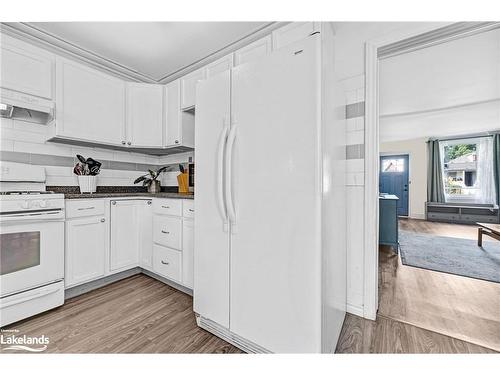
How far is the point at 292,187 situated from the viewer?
1141mm

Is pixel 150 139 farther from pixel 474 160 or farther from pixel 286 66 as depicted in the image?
pixel 474 160

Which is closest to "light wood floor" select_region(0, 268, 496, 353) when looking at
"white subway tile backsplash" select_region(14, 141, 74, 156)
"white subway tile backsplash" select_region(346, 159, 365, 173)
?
"white subway tile backsplash" select_region(346, 159, 365, 173)

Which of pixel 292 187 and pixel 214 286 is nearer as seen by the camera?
pixel 292 187

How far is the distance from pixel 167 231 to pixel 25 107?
154cm

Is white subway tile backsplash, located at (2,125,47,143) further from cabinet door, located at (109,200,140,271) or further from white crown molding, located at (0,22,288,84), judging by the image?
cabinet door, located at (109,200,140,271)

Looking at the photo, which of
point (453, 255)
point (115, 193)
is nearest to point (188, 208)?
point (115, 193)

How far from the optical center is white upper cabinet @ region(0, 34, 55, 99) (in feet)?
6.01

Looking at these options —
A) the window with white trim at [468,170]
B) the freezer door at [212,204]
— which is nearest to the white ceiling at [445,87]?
the window with white trim at [468,170]

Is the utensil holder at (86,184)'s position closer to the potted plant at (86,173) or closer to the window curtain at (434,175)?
the potted plant at (86,173)

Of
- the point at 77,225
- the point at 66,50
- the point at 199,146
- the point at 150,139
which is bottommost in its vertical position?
the point at 77,225

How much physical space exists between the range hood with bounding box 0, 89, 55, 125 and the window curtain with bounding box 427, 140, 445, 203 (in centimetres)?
825

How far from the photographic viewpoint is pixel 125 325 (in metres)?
1.61

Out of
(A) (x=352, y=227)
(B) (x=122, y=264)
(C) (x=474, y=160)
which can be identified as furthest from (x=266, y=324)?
(C) (x=474, y=160)
